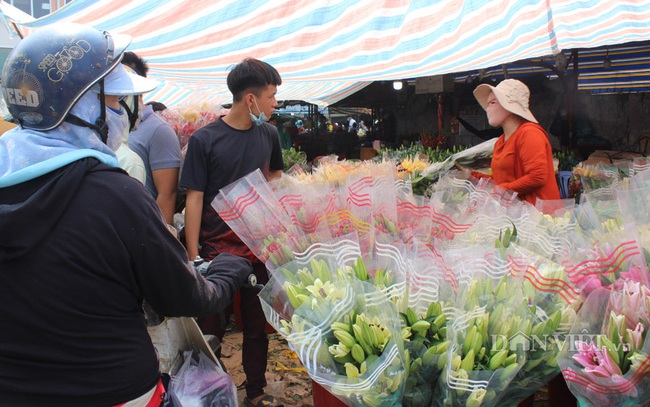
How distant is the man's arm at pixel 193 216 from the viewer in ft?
8.55

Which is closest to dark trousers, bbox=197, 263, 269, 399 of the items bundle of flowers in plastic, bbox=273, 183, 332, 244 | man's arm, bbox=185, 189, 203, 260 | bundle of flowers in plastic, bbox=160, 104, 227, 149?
man's arm, bbox=185, 189, 203, 260

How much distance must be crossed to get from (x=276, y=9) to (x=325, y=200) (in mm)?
2478

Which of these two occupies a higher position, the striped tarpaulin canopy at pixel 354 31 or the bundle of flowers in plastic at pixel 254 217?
the striped tarpaulin canopy at pixel 354 31

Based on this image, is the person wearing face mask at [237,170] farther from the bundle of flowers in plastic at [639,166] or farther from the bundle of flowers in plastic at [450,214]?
the bundle of flowers in plastic at [639,166]

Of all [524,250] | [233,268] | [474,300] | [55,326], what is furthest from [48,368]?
[524,250]

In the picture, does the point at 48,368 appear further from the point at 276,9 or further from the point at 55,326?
the point at 276,9

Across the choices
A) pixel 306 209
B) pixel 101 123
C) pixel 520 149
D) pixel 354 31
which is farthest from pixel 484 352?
pixel 354 31

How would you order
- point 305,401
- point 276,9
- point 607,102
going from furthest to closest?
1. point 607,102
2. point 276,9
3. point 305,401

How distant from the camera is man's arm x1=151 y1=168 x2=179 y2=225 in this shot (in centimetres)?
283

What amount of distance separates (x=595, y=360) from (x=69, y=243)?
4.05 ft

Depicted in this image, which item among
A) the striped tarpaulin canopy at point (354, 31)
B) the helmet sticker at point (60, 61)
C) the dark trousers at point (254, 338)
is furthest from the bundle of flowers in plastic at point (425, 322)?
the striped tarpaulin canopy at point (354, 31)

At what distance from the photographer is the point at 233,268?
1628mm

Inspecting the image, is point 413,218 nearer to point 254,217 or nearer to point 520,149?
point 254,217

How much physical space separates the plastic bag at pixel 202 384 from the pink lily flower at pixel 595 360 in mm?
1152
